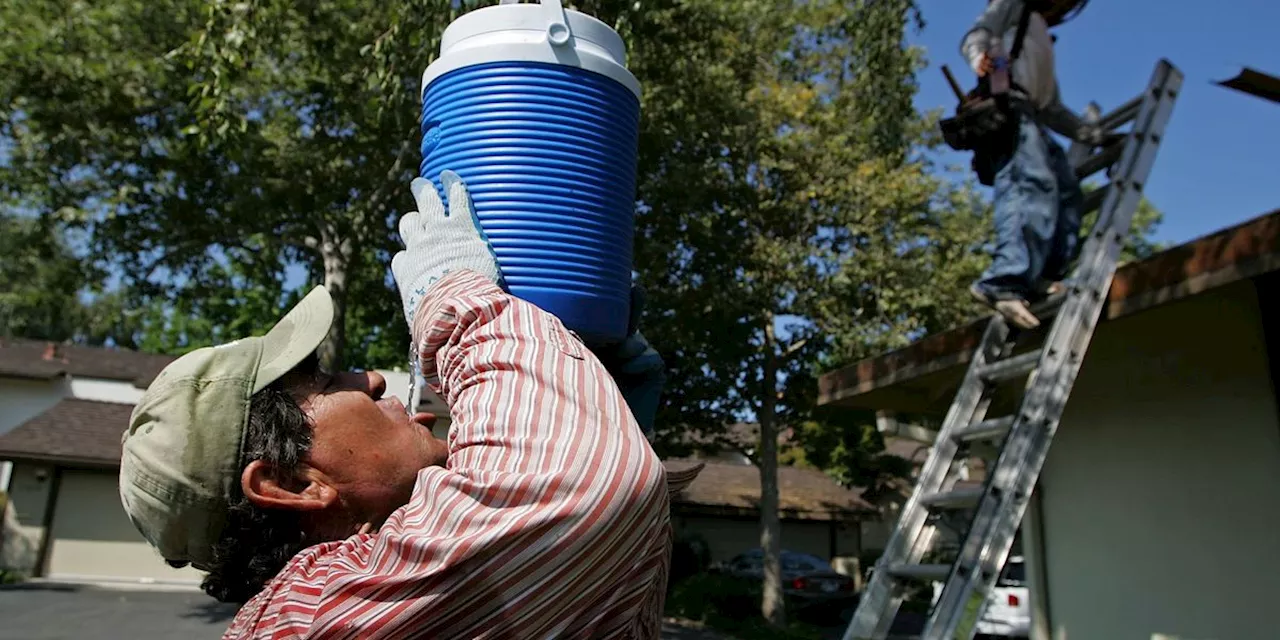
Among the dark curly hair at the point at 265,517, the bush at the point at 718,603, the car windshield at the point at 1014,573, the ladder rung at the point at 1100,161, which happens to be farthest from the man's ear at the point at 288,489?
the bush at the point at 718,603

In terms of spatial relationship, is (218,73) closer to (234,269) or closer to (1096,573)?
(1096,573)

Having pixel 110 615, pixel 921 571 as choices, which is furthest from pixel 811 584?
pixel 921 571

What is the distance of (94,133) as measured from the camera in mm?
11656

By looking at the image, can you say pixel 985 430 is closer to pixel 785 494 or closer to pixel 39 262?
pixel 39 262

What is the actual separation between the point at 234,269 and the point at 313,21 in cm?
547

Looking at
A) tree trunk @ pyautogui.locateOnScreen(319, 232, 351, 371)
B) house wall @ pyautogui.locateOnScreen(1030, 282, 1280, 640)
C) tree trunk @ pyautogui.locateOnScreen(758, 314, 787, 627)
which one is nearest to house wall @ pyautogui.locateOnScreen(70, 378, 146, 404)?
tree trunk @ pyautogui.locateOnScreen(319, 232, 351, 371)

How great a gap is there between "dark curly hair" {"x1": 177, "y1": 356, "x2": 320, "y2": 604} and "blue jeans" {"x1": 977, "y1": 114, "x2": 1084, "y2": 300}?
3.34 m

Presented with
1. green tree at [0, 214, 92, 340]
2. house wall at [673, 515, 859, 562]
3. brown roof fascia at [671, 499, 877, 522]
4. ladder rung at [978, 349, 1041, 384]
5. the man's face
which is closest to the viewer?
the man's face

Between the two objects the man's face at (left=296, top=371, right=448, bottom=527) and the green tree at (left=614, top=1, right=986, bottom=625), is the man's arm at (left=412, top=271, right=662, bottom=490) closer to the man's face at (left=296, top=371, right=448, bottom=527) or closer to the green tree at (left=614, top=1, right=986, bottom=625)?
the man's face at (left=296, top=371, right=448, bottom=527)

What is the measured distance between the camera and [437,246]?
159 centimetres

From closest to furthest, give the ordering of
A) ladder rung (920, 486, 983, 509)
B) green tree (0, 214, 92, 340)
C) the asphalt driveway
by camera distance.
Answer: ladder rung (920, 486, 983, 509) → green tree (0, 214, 92, 340) → the asphalt driveway

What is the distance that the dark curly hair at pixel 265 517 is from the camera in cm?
138

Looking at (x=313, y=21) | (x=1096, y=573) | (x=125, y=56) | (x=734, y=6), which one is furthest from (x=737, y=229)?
(x=1096, y=573)

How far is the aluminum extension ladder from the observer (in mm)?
3184
